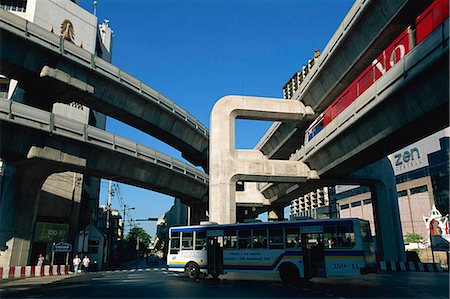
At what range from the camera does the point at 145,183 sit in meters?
30.8

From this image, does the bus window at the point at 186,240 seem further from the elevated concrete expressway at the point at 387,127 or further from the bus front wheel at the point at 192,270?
the elevated concrete expressway at the point at 387,127

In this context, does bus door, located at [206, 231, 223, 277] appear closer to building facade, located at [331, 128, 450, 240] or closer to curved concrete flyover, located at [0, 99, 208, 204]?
curved concrete flyover, located at [0, 99, 208, 204]

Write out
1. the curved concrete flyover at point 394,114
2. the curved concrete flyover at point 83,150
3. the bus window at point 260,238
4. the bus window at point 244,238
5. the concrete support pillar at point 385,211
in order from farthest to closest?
the concrete support pillar at point 385,211, the curved concrete flyover at point 83,150, the bus window at point 244,238, the bus window at point 260,238, the curved concrete flyover at point 394,114

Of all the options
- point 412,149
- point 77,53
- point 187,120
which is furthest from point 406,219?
point 77,53

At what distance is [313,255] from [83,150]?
17554mm

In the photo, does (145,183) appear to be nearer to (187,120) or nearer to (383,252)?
(187,120)

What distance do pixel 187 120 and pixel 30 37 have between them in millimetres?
16525

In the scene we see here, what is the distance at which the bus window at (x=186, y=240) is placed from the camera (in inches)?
851

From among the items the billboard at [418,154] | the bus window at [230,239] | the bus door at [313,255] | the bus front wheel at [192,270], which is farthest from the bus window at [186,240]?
the billboard at [418,154]

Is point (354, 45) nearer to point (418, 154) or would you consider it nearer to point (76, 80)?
point (76, 80)

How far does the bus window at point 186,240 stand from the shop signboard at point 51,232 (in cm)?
1976

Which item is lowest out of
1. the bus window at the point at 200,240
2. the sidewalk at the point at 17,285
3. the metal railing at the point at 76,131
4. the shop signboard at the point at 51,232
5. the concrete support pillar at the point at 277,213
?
the sidewalk at the point at 17,285

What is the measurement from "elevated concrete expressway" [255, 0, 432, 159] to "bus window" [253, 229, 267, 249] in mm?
12491

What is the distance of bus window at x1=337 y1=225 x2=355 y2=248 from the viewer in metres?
17.3
